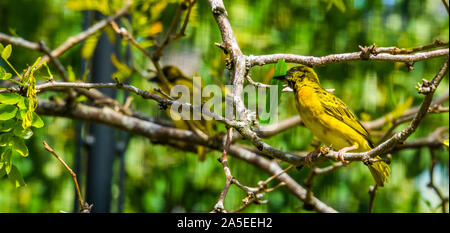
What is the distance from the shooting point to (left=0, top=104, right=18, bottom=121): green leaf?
3.76 feet

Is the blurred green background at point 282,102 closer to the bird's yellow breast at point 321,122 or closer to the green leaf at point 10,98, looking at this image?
the bird's yellow breast at point 321,122

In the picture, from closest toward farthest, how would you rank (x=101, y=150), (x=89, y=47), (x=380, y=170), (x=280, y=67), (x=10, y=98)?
(x=10, y=98) → (x=280, y=67) → (x=380, y=170) → (x=89, y=47) → (x=101, y=150)

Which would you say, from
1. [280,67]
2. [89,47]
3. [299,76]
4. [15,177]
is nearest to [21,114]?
[15,177]

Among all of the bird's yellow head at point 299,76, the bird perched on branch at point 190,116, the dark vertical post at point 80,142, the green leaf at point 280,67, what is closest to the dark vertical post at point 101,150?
the dark vertical post at point 80,142

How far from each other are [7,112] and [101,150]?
1.39 metres

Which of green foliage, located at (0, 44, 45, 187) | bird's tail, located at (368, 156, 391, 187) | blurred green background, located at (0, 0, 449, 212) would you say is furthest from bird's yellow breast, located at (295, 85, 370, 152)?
green foliage, located at (0, 44, 45, 187)

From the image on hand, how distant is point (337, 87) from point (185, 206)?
913 millimetres

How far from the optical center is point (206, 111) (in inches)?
49.5

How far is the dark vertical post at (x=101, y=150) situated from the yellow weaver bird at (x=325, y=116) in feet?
3.62

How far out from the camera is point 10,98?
3.78ft

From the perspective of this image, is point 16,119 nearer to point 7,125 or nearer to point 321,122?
point 7,125

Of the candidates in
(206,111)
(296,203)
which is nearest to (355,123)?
(206,111)

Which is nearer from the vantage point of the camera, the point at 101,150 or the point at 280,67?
the point at 280,67
